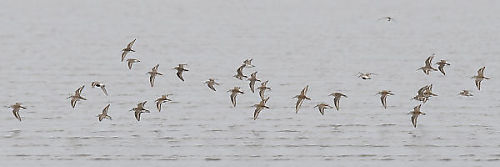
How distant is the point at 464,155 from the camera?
34969 millimetres

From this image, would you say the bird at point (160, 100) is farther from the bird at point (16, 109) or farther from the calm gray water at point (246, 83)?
the bird at point (16, 109)

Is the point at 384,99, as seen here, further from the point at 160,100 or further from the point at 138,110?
the point at 138,110

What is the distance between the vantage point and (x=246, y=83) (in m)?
46.0

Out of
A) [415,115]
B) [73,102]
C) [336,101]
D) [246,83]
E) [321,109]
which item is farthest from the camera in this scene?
[246,83]

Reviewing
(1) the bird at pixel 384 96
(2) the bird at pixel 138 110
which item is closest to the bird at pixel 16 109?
(2) the bird at pixel 138 110

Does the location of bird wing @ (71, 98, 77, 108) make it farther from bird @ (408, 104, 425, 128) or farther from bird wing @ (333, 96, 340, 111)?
bird @ (408, 104, 425, 128)

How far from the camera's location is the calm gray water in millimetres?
35312

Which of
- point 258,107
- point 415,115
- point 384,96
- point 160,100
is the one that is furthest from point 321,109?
point 160,100

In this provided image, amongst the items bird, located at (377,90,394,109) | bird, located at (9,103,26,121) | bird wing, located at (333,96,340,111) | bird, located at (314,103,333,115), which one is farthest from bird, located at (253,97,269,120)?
bird, located at (9,103,26,121)

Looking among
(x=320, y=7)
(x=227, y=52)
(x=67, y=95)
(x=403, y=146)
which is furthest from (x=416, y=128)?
(x=320, y=7)

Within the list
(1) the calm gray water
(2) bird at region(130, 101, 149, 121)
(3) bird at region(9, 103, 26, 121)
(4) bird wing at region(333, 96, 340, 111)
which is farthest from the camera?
(4) bird wing at region(333, 96, 340, 111)

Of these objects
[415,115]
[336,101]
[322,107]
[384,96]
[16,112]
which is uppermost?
[384,96]

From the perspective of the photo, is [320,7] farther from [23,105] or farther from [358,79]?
[23,105]

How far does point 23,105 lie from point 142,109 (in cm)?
523
